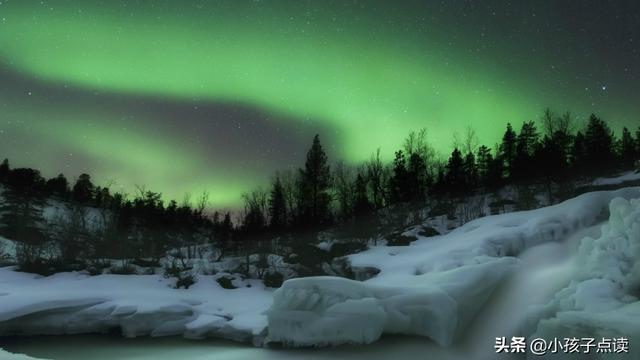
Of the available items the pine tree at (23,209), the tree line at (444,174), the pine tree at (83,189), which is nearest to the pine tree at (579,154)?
the tree line at (444,174)

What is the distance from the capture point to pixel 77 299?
20625 mm

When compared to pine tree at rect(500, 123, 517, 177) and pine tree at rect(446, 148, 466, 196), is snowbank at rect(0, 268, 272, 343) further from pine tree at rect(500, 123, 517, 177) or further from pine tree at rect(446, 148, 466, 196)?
pine tree at rect(500, 123, 517, 177)

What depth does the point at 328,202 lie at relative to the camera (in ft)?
166

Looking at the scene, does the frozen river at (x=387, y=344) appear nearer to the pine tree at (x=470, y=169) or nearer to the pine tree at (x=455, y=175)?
the pine tree at (x=455, y=175)

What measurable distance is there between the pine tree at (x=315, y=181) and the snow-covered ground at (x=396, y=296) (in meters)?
19.0

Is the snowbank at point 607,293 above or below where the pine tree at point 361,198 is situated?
below

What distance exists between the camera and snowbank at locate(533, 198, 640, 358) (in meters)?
→ 8.46

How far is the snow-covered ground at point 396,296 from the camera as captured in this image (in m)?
10.0

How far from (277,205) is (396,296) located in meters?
41.2

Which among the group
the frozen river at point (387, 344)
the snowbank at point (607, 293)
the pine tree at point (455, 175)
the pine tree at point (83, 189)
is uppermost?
the pine tree at point (83, 189)

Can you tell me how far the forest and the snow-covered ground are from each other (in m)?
8.98

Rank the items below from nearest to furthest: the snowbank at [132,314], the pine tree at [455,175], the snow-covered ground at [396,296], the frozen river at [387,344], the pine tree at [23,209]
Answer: the snow-covered ground at [396,296] < the frozen river at [387,344] < the snowbank at [132,314] < the pine tree at [455,175] < the pine tree at [23,209]

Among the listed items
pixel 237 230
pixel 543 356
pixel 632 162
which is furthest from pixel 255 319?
pixel 632 162

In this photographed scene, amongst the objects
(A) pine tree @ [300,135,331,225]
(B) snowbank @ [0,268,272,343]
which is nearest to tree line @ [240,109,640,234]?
(A) pine tree @ [300,135,331,225]
